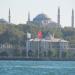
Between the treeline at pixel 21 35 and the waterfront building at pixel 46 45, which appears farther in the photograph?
the waterfront building at pixel 46 45

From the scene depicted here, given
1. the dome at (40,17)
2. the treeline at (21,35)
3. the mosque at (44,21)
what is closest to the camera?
the treeline at (21,35)

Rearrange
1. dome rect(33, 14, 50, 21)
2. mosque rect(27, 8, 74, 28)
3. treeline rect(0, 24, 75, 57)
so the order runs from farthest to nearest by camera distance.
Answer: dome rect(33, 14, 50, 21) → mosque rect(27, 8, 74, 28) → treeline rect(0, 24, 75, 57)

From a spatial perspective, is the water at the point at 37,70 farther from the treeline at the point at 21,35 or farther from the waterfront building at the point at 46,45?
the waterfront building at the point at 46,45

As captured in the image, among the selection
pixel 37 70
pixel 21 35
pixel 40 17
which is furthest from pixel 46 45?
pixel 37 70

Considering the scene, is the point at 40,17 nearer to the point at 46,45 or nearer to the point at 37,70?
Result: the point at 46,45

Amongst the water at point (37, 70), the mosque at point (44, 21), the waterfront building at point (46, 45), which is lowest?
the water at point (37, 70)

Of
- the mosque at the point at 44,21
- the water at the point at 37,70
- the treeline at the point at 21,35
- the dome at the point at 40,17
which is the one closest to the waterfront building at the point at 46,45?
the treeline at the point at 21,35

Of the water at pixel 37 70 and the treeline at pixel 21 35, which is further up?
the treeline at pixel 21 35

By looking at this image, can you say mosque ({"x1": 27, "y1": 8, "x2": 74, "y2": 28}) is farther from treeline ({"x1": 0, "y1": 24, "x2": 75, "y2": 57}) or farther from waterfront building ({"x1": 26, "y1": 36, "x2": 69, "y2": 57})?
waterfront building ({"x1": 26, "y1": 36, "x2": 69, "y2": 57})

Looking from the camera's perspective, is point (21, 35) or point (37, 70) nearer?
point (37, 70)

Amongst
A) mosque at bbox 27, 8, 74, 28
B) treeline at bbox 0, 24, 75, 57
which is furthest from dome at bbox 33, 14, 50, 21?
treeline at bbox 0, 24, 75, 57

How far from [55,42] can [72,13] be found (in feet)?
78.2

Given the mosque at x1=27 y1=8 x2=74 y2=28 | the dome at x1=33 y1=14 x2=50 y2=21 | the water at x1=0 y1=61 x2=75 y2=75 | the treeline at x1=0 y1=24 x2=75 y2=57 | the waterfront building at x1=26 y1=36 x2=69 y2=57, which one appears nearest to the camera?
the water at x1=0 y1=61 x2=75 y2=75

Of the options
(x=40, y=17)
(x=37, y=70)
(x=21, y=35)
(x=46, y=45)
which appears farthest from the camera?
(x=40, y=17)
